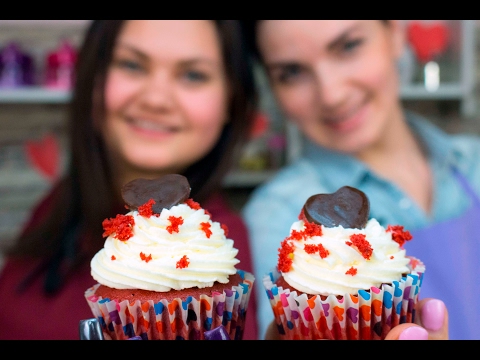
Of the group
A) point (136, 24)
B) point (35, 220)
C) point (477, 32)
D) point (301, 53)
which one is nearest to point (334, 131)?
point (301, 53)

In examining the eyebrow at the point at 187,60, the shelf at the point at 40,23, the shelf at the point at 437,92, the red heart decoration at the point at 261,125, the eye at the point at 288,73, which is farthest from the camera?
the red heart decoration at the point at 261,125

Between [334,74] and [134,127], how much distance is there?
0.77 m

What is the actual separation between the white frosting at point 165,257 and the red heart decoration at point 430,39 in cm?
210

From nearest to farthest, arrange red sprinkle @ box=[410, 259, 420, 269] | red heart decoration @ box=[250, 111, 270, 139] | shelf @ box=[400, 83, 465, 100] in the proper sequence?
red sprinkle @ box=[410, 259, 420, 269], shelf @ box=[400, 83, 465, 100], red heart decoration @ box=[250, 111, 270, 139]

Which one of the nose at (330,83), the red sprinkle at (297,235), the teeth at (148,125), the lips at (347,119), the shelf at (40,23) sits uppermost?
the shelf at (40,23)

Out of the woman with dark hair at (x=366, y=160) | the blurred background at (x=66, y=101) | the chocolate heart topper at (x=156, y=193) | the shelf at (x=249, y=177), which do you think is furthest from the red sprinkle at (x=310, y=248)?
the shelf at (x=249, y=177)

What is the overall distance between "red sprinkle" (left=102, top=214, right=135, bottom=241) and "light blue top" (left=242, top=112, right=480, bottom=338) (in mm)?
826

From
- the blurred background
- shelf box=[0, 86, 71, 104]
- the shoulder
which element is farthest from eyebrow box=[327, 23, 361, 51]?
shelf box=[0, 86, 71, 104]

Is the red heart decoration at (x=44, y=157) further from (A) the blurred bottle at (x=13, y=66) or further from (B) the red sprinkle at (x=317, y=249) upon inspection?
(B) the red sprinkle at (x=317, y=249)

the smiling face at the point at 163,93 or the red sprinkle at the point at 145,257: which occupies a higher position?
the smiling face at the point at 163,93

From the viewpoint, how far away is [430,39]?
2594 mm

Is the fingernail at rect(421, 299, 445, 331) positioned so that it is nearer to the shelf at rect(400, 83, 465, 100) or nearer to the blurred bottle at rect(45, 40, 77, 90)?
the shelf at rect(400, 83, 465, 100)

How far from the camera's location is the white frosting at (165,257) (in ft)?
3.10

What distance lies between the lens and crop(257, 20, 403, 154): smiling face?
1720mm
